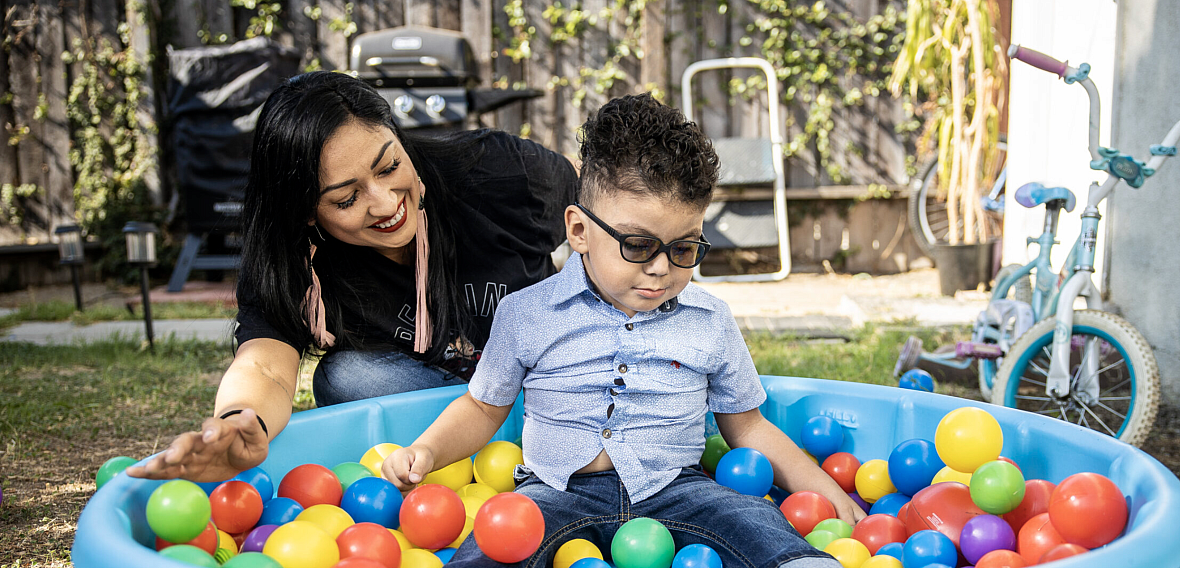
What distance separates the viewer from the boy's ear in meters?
1.45

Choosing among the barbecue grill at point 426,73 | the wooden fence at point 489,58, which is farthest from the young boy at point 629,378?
the wooden fence at point 489,58

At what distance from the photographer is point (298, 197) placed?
1.54 metres

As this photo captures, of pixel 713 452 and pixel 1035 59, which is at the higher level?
pixel 1035 59

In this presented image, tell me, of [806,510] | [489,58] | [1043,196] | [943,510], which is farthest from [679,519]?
[489,58]

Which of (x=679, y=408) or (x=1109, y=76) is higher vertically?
(x=1109, y=76)

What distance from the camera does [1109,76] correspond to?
9.41ft

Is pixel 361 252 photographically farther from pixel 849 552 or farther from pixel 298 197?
pixel 849 552

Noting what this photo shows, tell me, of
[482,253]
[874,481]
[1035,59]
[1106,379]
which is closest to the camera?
[874,481]

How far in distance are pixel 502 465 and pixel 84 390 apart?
1.84m

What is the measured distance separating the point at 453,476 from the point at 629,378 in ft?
1.71

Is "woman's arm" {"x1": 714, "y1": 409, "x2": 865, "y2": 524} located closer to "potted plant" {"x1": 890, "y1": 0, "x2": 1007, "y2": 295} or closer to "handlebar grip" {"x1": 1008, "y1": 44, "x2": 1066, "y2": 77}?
"handlebar grip" {"x1": 1008, "y1": 44, "x2": 1066, "y2": 77}

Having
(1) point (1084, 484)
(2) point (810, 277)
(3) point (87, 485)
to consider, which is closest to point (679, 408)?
(1) point (1084, 484)

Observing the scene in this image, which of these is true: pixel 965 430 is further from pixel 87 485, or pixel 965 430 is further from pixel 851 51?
pixel 851 51

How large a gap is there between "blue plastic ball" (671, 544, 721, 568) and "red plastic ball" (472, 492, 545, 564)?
0.24 meters
